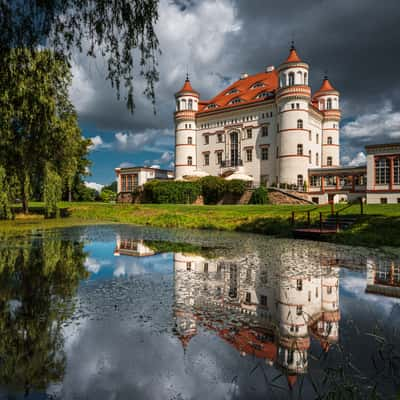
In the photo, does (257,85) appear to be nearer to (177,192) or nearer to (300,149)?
(300,149)

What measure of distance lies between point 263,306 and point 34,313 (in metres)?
3.84

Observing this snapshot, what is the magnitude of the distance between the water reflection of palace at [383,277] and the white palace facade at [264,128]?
3005 cm

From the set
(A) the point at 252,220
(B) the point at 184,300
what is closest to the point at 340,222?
(A) the point at 252,220

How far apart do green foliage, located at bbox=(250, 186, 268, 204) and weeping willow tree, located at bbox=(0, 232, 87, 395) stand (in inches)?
1034

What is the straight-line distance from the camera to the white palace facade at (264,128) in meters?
40.2

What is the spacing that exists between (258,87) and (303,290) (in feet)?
150

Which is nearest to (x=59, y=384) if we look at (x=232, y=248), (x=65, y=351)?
(x=65, y=351)

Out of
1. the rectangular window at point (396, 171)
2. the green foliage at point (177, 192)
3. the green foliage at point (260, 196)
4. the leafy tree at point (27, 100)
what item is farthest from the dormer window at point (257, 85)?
the leafy tree at point (27, 100)

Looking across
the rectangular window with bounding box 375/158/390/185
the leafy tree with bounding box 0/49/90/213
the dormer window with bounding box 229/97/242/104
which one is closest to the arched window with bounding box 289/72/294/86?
the dormer window with bounding box 229/97/242/104

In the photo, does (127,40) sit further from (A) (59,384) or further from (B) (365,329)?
(B) (365,329)

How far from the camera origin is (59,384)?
135 inches

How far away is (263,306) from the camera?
600 centimetres

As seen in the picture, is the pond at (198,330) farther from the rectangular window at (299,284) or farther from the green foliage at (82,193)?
the green foliage at (82,193)

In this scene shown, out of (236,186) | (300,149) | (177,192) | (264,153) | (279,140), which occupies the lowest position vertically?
(177,192)
